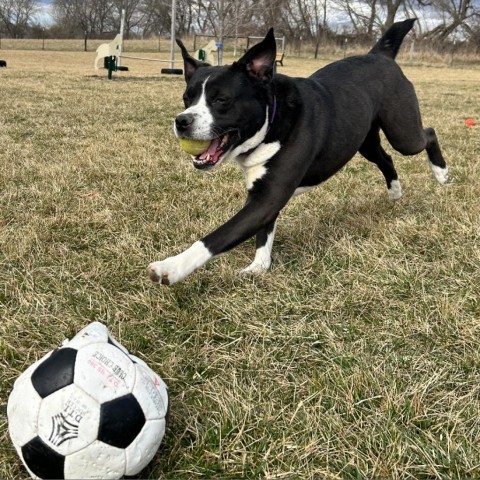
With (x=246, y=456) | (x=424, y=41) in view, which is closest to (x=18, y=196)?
(x=246, y=456)

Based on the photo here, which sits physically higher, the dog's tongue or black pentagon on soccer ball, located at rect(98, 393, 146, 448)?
the dog's tongue

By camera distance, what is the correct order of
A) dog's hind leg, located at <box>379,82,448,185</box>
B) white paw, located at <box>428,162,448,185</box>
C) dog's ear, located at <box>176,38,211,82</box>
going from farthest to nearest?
white paw, located at <box>428,162,448,185</box> → dog's hind leg, located at <box>379,82,448,185</box> → dog's ear, located at <box>176,38,211,82</box>

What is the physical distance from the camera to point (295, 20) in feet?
180

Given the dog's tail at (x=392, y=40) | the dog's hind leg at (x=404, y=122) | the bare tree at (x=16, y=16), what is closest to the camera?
the dog's hind leg at (x=404, y=122)

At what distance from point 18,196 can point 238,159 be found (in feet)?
6.95

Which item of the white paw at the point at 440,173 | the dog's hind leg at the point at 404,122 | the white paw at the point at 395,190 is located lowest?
the white paw at the point at 395,190

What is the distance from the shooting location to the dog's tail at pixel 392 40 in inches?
162

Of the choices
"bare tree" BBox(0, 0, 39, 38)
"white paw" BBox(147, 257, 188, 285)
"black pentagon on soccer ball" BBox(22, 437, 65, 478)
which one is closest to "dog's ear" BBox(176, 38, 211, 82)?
"white paw" BBox(147, 257, 188, 285)

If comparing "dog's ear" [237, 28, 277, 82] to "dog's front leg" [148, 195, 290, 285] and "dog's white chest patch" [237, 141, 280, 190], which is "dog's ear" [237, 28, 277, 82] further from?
"dog's front leg" [148, 195, 290, 285]

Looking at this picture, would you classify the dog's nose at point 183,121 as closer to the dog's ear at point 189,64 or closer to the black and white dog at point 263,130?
the black and white dog at point 263,130

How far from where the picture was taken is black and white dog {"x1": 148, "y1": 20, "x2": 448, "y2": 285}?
107 inches

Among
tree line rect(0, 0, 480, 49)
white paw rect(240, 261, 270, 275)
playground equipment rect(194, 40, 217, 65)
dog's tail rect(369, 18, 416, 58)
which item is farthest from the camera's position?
tree line rect(0, 0, 480, 49)

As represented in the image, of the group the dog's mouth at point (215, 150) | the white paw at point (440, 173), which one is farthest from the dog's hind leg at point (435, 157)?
the dog's mouth at point (215, 150)

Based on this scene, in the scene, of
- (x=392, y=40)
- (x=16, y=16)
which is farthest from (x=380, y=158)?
(x=16, y=16)
